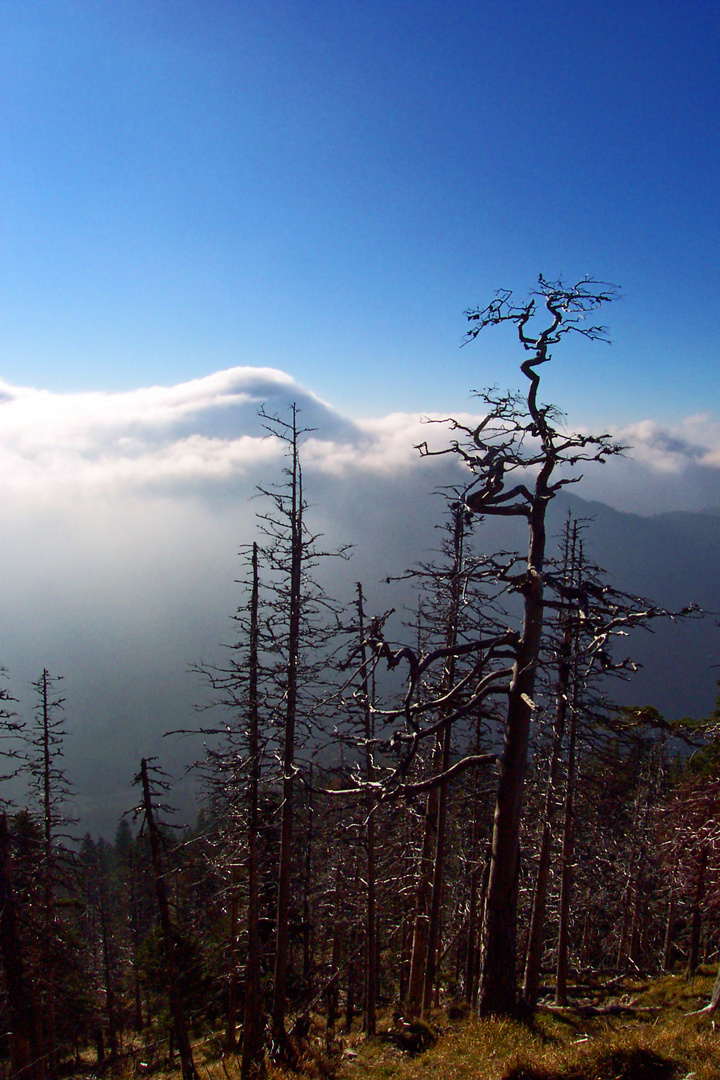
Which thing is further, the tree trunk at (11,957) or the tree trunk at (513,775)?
the tree trunk at (11,957)

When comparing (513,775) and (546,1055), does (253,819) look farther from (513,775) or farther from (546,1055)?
(513,775)

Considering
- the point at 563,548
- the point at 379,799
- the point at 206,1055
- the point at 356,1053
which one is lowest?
the point at 206,1055

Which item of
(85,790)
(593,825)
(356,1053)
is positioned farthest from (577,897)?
(85,790)

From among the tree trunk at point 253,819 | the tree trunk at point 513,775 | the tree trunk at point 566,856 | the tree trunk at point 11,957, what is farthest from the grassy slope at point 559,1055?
the tree trunk at point 11,957

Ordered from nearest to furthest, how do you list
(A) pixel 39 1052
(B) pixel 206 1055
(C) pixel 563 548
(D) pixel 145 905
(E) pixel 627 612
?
(E) pixel 627 612
(C) pixel 563 548
(A) pixel 39 1052
(B) pixel 206 1055
(D) pixel 145 905

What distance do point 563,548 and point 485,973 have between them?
10311 millimetres

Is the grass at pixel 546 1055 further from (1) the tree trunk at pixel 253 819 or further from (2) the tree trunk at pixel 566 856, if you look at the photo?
(2) the tree trunk at pixel 566 856

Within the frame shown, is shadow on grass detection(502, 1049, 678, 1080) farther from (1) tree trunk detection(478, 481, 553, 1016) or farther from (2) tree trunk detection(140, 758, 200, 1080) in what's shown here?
(2) tree trunk detection(140, 758, 200, 1080)

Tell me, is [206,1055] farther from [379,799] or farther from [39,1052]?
[379,799]

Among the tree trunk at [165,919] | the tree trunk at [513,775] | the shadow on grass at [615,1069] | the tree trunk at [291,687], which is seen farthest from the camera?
the tree trunk at [165,919]

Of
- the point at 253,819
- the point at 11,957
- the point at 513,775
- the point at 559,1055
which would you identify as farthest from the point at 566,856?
the point at 11,957

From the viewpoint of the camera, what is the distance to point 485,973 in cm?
764

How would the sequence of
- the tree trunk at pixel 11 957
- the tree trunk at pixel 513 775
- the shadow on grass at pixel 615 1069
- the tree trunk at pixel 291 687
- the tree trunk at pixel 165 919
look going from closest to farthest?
1. the shadow on grass at pixel 615 1069
2. the tree trunk at pixel 513 775
3. the tree trunk at pixel 291 687
4. the tree trunk at pixel 11 957
5. the tree trunk at pixel 165 919

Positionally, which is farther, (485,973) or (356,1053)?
(356,1053)
